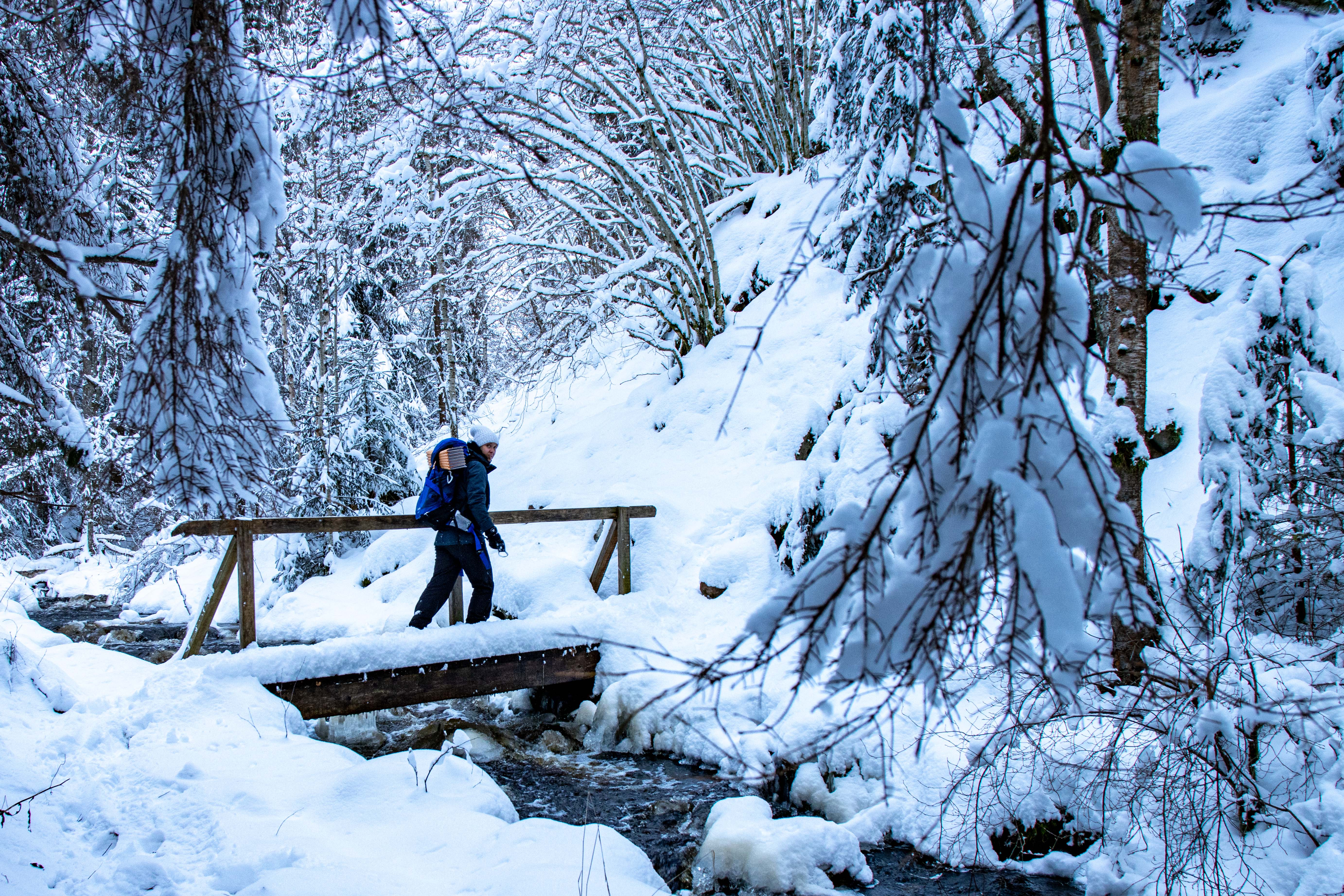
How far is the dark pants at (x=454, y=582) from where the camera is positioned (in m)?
6.43

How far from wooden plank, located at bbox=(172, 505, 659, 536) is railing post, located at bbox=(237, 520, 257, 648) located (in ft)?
0.17

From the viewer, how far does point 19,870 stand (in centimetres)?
320

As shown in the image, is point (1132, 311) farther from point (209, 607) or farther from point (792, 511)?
point (209, 607)

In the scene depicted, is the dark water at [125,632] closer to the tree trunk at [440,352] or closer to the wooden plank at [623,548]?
the wooden plank at [623,548]

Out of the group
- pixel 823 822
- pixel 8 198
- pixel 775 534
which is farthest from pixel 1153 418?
pixel 8 198

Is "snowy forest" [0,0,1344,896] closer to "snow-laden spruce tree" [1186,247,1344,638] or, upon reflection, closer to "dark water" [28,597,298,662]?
"snow-laden spruce tree" [1186,247,1344,638]

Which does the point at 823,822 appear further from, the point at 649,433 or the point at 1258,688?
the point at 649,433

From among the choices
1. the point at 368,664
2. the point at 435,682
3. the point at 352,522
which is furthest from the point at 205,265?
the point at 435,682

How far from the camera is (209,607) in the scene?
18.1 feet

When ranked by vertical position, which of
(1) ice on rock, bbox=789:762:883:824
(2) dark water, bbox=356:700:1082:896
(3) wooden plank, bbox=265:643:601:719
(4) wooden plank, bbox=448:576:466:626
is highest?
(4) wooden plank, bbox=448:576:466:626

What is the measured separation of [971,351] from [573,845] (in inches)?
137

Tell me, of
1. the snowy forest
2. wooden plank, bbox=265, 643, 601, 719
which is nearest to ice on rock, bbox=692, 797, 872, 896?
the snowy forest

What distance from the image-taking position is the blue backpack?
6277 mm

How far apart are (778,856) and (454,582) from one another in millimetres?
3628
